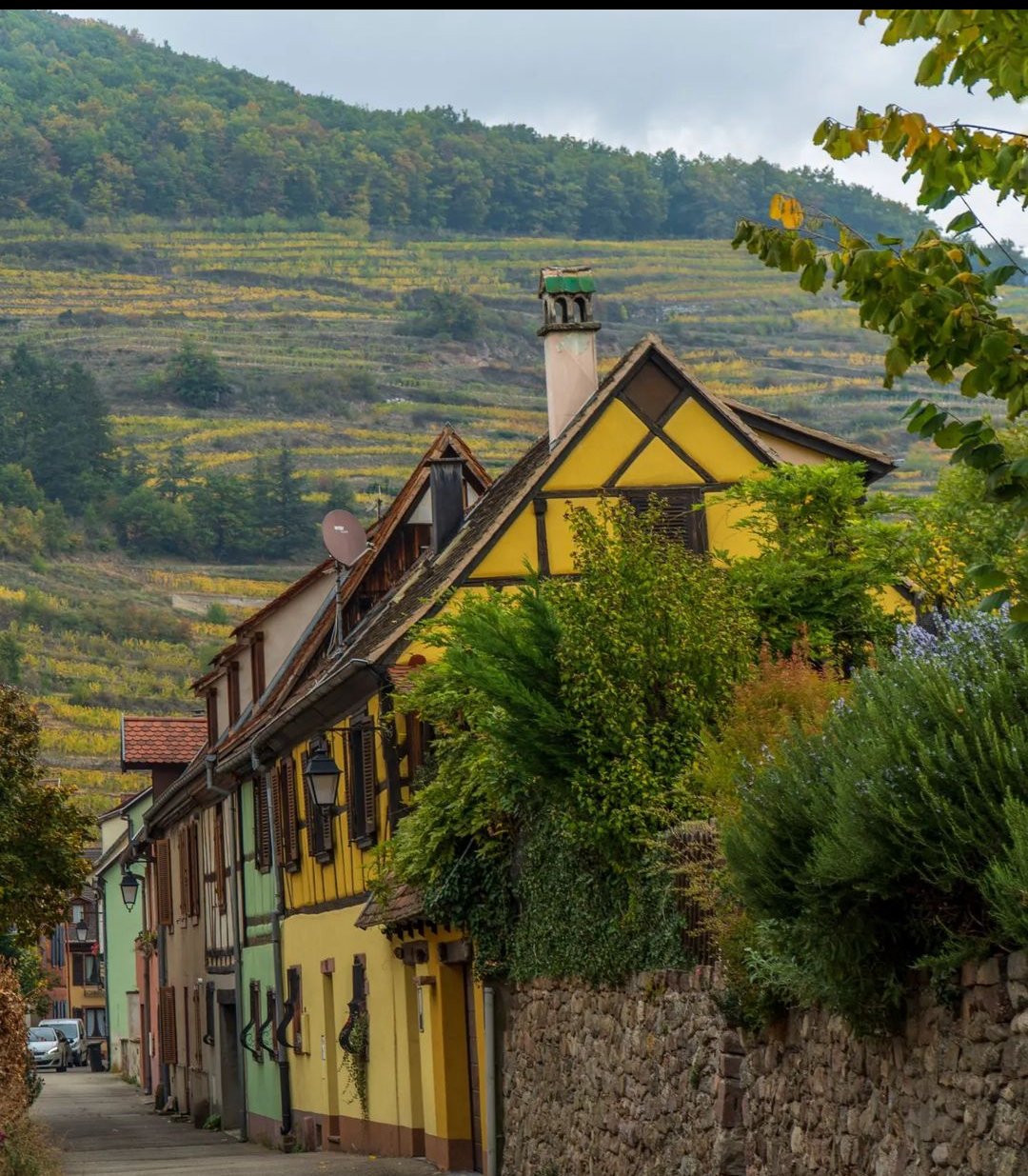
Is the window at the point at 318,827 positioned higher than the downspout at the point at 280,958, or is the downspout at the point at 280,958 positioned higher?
the window at the point at 318,827

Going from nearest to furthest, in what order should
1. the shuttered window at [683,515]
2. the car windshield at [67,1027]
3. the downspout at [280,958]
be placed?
the shuttered window at [683,515] < the downspout at [280,958] < the car windshield at [67,1027]

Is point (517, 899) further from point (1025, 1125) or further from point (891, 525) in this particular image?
point (1025, 1125)

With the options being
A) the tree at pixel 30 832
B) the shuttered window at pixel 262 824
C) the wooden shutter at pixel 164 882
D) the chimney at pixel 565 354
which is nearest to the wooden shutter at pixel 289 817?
the shuttered window at pixel 262 824

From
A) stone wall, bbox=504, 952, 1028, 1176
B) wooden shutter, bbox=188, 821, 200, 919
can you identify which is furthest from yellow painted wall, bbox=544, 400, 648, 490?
wooden shutter, bbox=188, 821, 200, 919

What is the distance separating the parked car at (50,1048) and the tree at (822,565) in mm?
55434

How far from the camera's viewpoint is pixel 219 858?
110ft

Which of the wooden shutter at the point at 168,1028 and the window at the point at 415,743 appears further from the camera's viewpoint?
the wooden shutter at the point at 168,1028

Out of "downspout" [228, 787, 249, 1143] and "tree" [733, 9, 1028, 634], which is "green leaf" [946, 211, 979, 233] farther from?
"downspout" [228, 787, 249, 1143]

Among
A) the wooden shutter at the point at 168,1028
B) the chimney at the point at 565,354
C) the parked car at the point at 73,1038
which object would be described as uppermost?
the chimney at the point at 565,354

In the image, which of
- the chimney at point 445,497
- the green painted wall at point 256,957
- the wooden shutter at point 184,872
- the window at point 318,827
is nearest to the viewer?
the window at point 318,827

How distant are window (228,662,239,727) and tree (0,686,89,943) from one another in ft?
15.2

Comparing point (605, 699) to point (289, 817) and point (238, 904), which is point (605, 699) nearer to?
point (289, 817)

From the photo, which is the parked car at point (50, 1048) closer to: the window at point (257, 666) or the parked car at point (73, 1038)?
the parked car at point (73, 1038)

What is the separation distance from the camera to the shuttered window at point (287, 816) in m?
26.9
